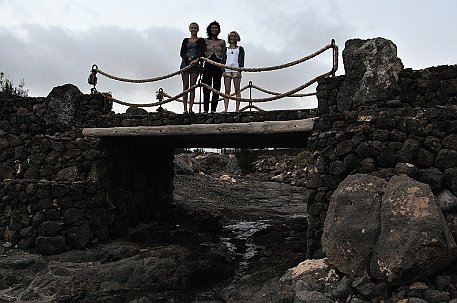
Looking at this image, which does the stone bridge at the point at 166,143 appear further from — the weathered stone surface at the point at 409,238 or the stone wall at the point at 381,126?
the weathered stone surface at the point at 409,238

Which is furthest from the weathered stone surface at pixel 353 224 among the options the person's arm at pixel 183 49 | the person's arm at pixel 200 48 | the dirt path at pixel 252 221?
the person's arm at pixel 183 49

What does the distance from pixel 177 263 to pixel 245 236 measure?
3.56 metres

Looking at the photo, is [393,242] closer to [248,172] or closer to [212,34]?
[212,34]

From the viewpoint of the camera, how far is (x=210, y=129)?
851cm

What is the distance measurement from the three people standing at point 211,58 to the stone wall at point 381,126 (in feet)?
7.10

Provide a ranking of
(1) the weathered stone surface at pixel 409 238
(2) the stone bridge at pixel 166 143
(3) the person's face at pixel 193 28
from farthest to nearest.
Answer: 1. (3) the person's face at pixel 193 28
2. (2) the stone bridge at pixel 166 143
3. (1) the weathered stone surface at pixel 409 238

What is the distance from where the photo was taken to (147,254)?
8.43m

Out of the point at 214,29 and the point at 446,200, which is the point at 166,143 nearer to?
the point at 214,29

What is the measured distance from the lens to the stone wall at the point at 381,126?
19.5 feet

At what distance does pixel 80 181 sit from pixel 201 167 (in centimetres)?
1105

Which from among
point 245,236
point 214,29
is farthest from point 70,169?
point 245,236

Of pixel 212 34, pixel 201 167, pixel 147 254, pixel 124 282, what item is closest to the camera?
pixel 124 282

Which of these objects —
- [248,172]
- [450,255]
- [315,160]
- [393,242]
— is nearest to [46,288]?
[315,160]

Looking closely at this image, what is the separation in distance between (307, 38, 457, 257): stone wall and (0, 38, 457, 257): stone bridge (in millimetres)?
15
